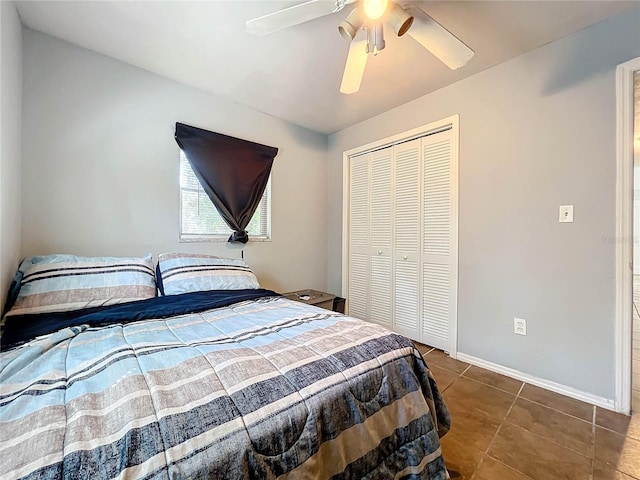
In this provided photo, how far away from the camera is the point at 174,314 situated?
57.3 inches

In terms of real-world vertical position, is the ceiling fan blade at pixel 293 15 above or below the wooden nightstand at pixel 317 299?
above

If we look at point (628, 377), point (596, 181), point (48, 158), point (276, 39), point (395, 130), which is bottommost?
point (628, 377)

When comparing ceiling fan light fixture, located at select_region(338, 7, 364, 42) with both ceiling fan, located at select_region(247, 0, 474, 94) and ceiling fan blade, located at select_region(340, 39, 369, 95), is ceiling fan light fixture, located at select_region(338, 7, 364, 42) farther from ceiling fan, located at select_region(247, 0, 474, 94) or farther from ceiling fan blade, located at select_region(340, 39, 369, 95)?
ceiling fan blade, located at select_region(340, 39, 369, 95)

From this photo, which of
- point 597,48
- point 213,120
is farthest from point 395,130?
point 213,120

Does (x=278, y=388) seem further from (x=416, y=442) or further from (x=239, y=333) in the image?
(x=416, y=442)

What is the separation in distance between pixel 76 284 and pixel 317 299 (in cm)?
195

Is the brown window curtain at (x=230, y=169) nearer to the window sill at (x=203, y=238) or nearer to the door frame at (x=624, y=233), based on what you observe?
the window sill at (x=203, y=238)

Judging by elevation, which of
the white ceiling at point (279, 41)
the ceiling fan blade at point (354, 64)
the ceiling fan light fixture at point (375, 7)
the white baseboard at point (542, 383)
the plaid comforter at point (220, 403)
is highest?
the white ceiling at point (279, 41)

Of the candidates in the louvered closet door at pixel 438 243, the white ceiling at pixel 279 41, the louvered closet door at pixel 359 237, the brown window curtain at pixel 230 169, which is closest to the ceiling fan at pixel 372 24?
the white ceiling at pixel 279 41

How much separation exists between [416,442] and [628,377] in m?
1.54

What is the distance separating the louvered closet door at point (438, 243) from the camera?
2.38m

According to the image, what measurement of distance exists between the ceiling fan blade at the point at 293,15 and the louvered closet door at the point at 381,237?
68.2 inches

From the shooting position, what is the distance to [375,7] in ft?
4.14

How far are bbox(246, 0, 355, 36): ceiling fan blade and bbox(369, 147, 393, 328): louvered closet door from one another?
1.73 metres
